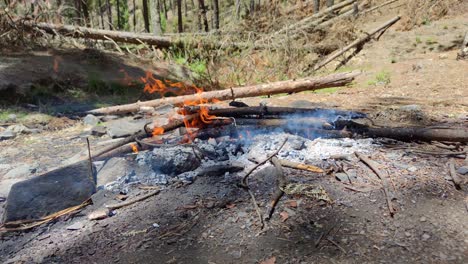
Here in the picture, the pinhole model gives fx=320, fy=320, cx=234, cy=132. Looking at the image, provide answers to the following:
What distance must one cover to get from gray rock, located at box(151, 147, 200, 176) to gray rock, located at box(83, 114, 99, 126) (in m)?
3.35

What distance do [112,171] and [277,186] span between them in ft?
6.09

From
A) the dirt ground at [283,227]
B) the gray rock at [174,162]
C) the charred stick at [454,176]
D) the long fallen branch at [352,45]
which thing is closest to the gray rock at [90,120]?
the gray rock at [174,162]

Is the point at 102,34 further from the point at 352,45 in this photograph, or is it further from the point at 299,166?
the point at 299,166

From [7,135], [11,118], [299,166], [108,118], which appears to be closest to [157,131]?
[299,166]

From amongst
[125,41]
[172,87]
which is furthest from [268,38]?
[125,41]

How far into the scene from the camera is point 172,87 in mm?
8688

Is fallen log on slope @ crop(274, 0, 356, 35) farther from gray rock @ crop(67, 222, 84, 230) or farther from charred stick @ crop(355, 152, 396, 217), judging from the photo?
gray rock @ crop(67, 222, 84, 230)

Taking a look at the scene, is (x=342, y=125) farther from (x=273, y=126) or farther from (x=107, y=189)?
(x=107, y=189)

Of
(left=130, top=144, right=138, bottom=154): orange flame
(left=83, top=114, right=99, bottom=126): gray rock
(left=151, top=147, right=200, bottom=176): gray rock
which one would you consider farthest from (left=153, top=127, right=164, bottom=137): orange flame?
(left=83, top=114, right=99, bottom=126): gray rock

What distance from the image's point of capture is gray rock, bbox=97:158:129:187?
342 cm

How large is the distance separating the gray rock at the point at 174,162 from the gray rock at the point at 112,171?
38cm

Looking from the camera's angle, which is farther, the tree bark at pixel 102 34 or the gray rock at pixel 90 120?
the tree bark at pixel 102 34

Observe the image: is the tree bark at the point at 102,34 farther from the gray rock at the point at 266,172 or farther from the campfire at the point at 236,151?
the gray rock at the point at 266,172

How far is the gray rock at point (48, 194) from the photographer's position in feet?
9.43
